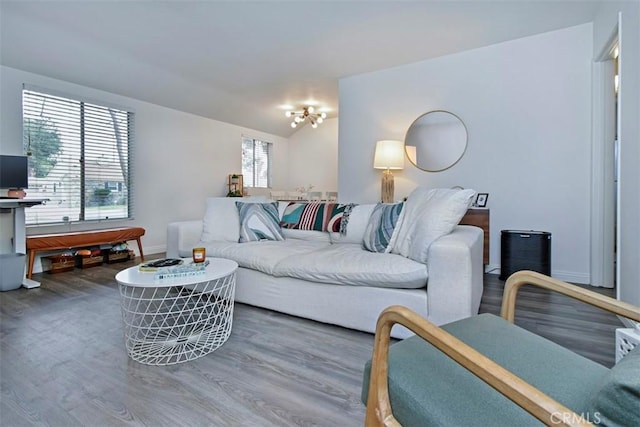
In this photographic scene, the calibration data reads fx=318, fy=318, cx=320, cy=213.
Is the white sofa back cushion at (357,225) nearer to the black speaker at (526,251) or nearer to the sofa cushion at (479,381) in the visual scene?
the black speaker at (526,251)

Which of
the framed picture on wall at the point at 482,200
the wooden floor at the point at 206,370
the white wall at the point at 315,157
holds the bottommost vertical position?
the wooden floor at the point at 206,370

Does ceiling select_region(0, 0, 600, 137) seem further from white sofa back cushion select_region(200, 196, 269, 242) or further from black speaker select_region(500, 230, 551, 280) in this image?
black speaker select_region(500, 230, 551, 280)

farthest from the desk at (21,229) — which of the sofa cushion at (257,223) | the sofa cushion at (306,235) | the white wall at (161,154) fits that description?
the sofa cushion at (306,235)

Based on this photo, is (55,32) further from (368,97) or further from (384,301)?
(384,301)

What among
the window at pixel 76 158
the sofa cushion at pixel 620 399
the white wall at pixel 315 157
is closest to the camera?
the sofa cushion at pixel 620 399

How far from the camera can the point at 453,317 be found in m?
1.77

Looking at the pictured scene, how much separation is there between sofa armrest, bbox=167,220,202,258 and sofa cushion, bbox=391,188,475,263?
1.81 m

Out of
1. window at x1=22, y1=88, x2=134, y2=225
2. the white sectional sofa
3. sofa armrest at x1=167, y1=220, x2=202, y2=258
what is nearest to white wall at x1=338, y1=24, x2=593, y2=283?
the white sectional sofa

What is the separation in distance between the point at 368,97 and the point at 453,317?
333 cm

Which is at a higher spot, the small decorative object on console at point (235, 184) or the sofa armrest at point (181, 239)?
the small decorative object on console at point (235, 184)

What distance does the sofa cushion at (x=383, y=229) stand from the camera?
2.31m

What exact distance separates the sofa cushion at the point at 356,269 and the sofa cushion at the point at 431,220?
0.09 m

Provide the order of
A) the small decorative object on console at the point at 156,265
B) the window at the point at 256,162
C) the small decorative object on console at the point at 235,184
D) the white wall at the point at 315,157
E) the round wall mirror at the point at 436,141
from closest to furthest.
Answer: the small decorative object on console at the point at 156,265
the round wall mirror at the point at 436,141
the small decorative object on console at the point at 235,184
the window at the point at 256,162
the white wall at the point at 315,157

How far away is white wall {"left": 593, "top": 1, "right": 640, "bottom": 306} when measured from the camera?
1.95m
